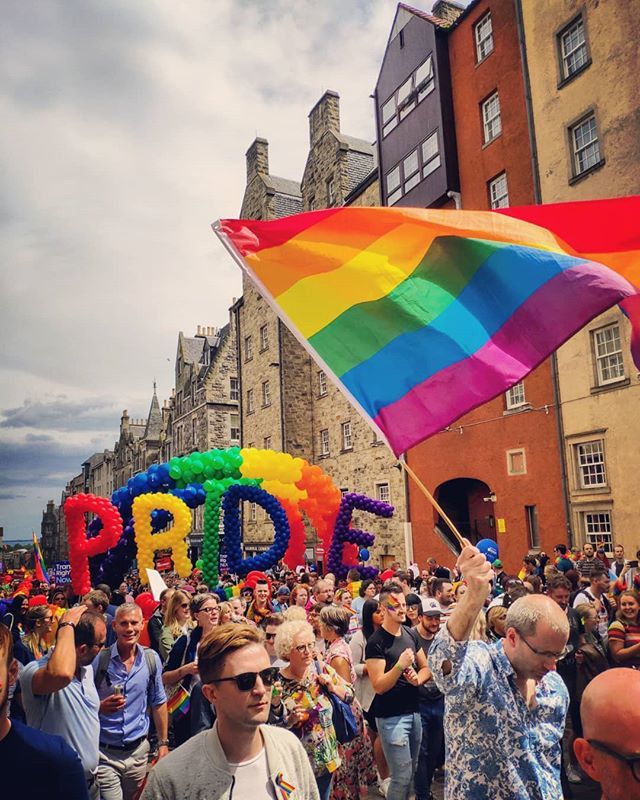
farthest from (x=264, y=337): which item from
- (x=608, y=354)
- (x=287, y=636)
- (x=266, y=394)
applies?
(x=287, y=636)

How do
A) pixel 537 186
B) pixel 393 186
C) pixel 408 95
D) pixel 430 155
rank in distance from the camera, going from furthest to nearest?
1. pixel 393 186
2. pixel 408 95
3. pixel 430 155
4. pixel 537 186

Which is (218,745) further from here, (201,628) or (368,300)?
(201,628)

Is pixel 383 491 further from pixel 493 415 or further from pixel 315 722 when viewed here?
pixel 315 722

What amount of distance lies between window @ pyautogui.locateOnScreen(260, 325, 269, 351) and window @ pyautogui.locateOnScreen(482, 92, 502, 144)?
16942mm

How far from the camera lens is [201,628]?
20.4ft

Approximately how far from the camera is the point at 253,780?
8.22ft

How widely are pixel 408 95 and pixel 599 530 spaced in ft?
57.0

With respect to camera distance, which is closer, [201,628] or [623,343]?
[201,628]

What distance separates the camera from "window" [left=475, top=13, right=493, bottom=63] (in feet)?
70.6

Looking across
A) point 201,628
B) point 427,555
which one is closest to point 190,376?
point 427,555

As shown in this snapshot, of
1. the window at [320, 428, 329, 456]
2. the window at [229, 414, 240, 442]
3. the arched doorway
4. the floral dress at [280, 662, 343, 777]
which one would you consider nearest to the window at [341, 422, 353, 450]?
the window at [320, 428, 329, 456]

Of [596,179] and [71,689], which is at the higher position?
[596,179]

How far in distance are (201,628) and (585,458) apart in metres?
13.9

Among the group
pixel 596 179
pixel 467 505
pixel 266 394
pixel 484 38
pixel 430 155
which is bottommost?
pixel 467 505
